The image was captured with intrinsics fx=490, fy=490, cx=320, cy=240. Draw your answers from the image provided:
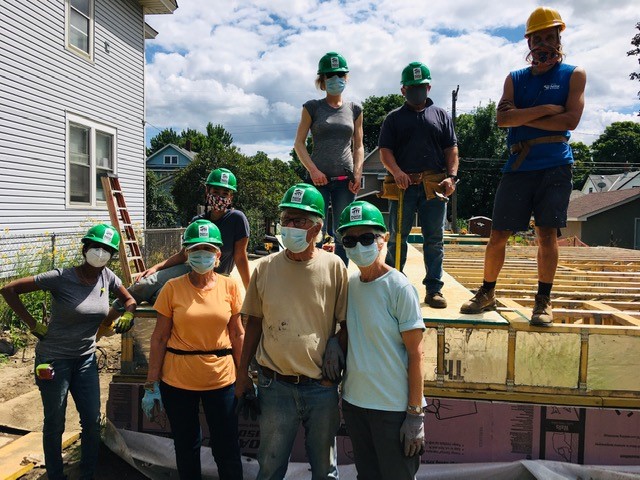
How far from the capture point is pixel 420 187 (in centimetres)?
395

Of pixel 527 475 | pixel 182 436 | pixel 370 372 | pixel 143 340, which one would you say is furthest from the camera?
pixel 143 340

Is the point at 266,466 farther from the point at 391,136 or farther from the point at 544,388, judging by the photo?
the point at 391,136

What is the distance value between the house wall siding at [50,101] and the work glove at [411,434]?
8881mm

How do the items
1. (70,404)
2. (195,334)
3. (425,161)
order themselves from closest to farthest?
(195,334)
(425,161)
(70,404)

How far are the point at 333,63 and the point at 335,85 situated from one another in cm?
17

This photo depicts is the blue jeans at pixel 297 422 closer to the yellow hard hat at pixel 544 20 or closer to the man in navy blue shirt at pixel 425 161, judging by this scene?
the man in navy blue shirt at pixel 425 161

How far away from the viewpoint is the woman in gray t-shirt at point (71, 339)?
11.2 ft

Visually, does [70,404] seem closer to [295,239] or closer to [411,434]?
[295,239]

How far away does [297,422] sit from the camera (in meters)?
2.65

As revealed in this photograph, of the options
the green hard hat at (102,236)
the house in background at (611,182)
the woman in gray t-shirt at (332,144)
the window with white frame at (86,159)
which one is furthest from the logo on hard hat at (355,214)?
the house in background at (611,182)

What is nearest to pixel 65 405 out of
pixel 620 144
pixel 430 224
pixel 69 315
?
pixel 69 315

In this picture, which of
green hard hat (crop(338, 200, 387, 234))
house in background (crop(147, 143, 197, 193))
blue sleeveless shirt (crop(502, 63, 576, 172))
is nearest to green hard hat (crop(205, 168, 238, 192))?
green hard hat (crop(338, 200, 387, 234))

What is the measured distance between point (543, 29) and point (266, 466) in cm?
314

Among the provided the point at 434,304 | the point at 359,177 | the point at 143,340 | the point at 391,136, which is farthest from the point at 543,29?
the point at 143,340
